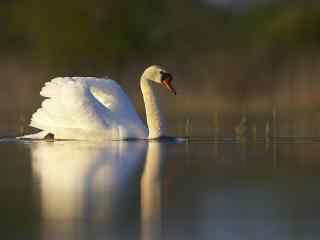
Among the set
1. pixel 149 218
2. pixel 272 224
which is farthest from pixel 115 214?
pixel 272 224

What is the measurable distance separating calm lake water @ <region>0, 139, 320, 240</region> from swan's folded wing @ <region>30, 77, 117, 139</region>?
0.56m

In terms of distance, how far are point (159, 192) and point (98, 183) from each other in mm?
740

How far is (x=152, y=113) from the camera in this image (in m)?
14.8

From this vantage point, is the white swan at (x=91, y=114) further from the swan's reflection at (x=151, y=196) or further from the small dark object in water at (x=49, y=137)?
the swan's reflection at (x=151, y=196)

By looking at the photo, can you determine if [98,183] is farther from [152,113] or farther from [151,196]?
[152,113]

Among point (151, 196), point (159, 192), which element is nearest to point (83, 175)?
point (159, 192)

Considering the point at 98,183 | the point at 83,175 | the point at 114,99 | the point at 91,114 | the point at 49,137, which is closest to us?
the point at 98,183

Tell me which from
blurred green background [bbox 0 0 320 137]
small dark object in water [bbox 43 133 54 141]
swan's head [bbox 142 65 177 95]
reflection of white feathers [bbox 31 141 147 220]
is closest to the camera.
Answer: reflection of white feathers [bbox 31 141 147 220]

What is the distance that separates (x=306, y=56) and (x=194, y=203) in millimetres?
16218

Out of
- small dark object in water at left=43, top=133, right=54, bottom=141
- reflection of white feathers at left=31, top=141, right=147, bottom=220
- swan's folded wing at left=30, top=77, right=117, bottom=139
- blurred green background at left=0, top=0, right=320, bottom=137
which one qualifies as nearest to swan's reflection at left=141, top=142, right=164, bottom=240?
reflection of white feathers at left=31, top=141, right=147, bottom=220

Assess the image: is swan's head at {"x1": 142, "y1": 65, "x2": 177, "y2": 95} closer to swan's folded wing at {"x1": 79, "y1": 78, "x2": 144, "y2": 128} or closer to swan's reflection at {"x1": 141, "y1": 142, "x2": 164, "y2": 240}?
swan's folded wing at {"x1": 79, "y1": 78, "x2": 144, "y2": 128}

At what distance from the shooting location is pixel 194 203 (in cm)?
907

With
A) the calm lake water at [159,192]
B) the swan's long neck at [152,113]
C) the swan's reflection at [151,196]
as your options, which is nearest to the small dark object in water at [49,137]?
the calm lake water at [159,192]

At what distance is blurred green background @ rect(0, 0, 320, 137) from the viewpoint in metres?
21.6
